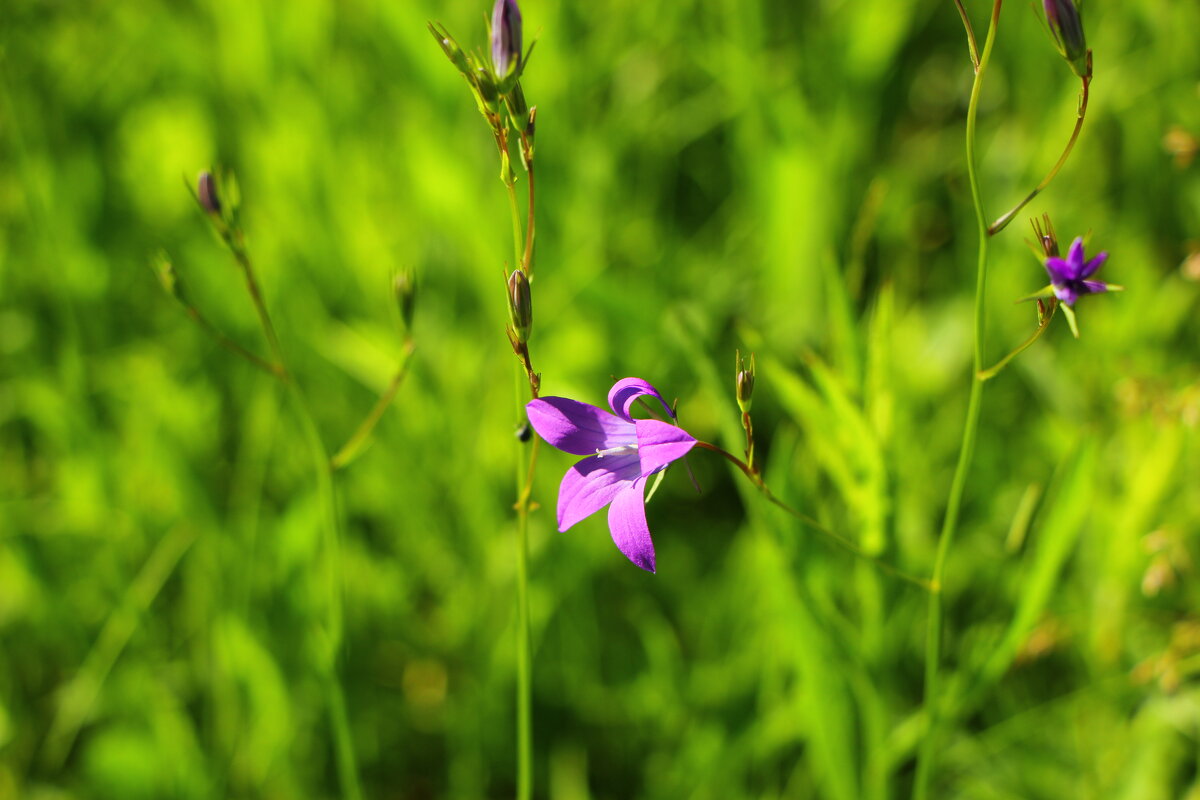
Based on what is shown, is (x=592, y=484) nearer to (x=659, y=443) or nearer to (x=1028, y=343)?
(x=659, y=443)

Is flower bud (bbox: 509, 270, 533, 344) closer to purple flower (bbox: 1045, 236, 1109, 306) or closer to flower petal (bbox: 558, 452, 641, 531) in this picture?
flower petal (bbox: 558, 452, 641, 531)

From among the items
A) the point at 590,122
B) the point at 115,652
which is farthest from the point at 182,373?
the point at 590,122

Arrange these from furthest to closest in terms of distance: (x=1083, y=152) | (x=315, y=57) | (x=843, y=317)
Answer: (x=315, y=57)
(x=1083, y=152)
(x=843, y=317)

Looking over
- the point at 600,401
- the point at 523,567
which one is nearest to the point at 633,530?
the point at 523,567

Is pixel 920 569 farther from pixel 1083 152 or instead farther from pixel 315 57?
pixel 315 57

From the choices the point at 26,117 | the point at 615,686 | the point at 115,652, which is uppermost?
the point at 26,117

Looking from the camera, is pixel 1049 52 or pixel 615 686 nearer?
pixel 615 686

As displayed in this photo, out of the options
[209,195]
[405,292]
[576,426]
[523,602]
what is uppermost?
[209,195]
